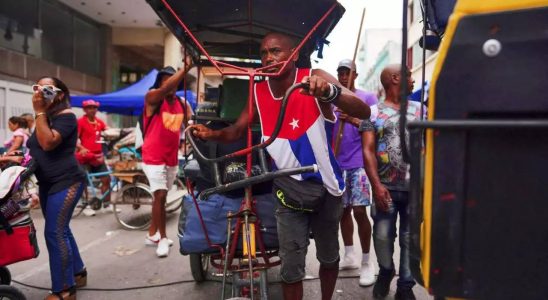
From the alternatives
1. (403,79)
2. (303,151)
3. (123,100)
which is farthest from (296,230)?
(123,100)

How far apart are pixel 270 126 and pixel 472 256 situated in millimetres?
1596

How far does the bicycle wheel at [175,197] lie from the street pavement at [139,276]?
1.42 metres

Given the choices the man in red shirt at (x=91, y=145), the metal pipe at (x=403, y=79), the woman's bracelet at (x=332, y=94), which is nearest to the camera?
the metal pipe at (x=403, y=79)

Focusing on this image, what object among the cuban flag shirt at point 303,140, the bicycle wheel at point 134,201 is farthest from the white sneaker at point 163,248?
the cuban flag shirt at point 303,140

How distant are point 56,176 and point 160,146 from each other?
1.87 meters

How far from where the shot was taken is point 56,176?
3.50 metres

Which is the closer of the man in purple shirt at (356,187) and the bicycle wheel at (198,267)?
the bicycle wheel at (198,267)

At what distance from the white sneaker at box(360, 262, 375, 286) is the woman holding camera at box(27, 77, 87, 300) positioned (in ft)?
8.35

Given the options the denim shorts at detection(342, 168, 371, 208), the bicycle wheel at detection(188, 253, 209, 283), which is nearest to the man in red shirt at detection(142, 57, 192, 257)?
the bicycle wheel at detection(188, 253, 209, 283)

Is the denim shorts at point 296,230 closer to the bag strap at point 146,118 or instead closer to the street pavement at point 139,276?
the street pavement at point 139,276

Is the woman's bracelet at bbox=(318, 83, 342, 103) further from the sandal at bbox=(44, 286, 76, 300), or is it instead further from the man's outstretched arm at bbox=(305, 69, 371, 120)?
the sandal at bbox=(44, 286, 76, 300)

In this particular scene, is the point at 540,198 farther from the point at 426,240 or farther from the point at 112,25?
the point at 112,25

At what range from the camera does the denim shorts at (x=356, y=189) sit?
4.14 meters

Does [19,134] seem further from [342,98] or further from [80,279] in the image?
[342,98]
